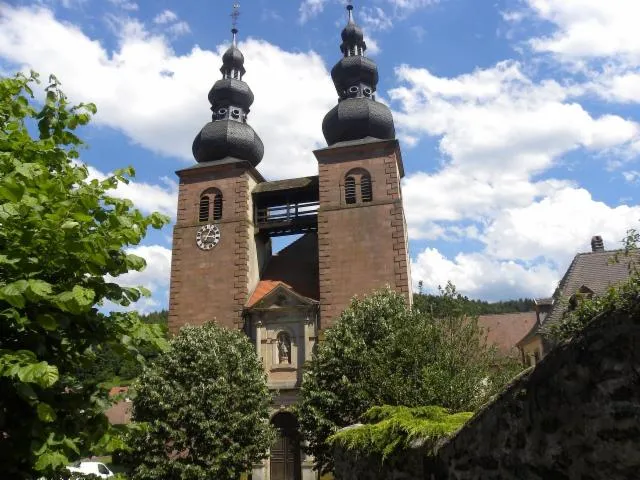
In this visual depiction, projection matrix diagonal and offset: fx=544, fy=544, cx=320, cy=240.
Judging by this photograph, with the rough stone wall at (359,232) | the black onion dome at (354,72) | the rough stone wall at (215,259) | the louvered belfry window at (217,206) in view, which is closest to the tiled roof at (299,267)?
the rough stone wall at (359,232)

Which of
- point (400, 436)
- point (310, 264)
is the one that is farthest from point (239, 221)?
point (400, 436)

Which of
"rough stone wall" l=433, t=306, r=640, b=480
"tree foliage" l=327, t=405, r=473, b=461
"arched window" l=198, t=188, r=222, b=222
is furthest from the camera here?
"arched window" l=198, t=188, r=222, b=222

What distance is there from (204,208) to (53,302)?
2638 centimetres

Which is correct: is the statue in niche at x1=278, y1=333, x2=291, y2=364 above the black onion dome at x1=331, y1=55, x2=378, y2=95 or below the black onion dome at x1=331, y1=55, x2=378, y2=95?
below

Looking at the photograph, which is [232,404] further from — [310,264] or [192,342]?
[310,264]

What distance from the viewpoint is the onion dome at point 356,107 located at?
29.9m

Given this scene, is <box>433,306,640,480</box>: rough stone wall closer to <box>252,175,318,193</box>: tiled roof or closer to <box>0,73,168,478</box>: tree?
<box>0,73,168,478</box>: tree

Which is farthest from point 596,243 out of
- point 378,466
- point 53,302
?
point 53,302

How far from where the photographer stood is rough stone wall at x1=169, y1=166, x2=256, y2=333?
2752 centimetres

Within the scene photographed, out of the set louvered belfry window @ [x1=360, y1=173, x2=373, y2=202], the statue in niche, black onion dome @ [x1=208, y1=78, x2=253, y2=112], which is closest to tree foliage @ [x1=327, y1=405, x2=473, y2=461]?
the statue in niche

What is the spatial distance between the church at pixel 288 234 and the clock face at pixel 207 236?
2.5 inches

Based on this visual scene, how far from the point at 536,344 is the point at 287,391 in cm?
1709

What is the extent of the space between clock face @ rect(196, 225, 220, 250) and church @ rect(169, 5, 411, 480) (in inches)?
2.5

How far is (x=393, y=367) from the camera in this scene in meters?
17.3
